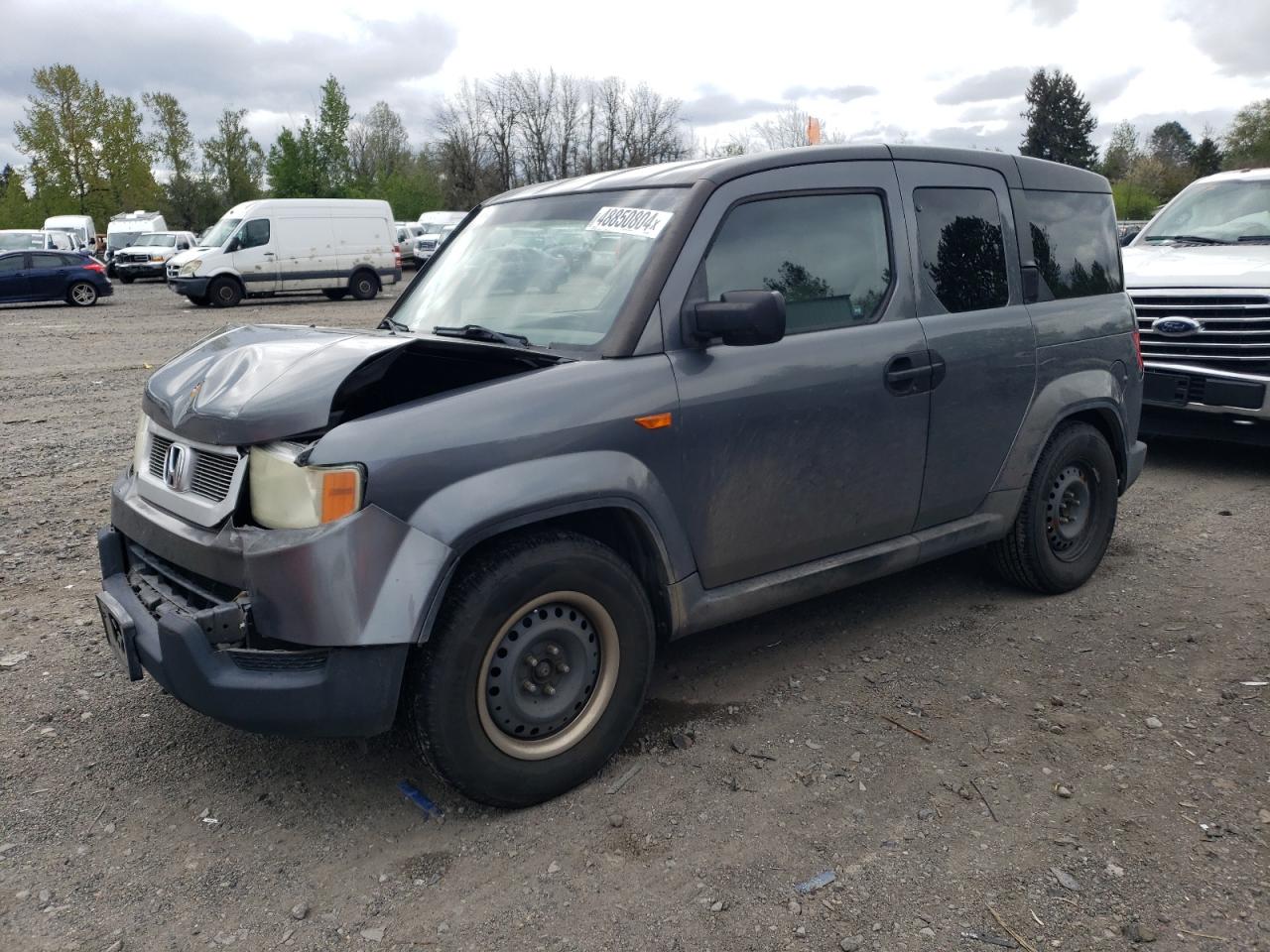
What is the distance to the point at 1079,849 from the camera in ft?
9.73

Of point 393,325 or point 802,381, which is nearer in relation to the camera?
point 802,381

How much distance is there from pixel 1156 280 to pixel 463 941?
23.4 feet

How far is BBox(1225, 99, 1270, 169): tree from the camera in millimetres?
71250

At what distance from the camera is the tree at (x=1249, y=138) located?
71250 mm

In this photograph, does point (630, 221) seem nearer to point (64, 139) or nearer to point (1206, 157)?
point (64, 139)

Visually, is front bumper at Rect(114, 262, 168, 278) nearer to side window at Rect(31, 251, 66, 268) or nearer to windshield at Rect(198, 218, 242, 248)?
side window at Rect(31, 251, 66, 268)

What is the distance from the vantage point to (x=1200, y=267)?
7707 mm

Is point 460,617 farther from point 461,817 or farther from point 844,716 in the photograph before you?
point 844,716

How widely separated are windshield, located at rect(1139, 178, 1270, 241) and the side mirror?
6.51m

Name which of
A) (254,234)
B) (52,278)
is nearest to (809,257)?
(254,234)

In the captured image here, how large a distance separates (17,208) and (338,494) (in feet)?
229

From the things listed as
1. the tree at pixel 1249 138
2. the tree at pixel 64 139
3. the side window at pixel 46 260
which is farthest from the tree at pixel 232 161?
the tree at pixel 1249 138

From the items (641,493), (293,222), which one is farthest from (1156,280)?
(293,222)

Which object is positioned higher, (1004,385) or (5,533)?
(1004,385)
